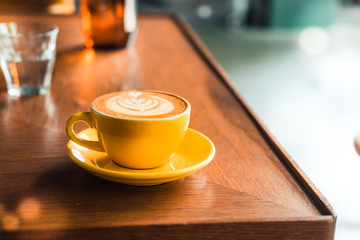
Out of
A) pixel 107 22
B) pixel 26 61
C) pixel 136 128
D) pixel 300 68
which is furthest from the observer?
pixel 300 68

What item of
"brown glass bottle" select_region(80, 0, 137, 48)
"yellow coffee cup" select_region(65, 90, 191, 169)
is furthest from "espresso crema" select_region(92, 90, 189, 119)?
"brown glass bottle" select_region(80, 0, 137, 48)

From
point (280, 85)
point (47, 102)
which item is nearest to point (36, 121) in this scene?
point (47, 102)

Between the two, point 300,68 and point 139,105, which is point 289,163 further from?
point 300,68

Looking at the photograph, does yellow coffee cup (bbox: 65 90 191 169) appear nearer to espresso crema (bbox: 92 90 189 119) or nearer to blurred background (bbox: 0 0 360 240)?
espresso crema (bbox: 92 90 189 119)

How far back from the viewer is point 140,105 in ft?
1.66

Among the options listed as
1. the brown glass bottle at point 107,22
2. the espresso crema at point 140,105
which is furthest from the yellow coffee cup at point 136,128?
the brown glass bottle at point 107,22

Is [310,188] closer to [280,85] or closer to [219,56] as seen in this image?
[280,85]

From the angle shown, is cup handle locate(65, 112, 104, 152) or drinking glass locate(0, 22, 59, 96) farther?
drinking glass locate(0, 22, 59, 96)

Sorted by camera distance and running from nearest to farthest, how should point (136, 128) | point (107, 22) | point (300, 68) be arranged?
point (136, 128)
point (107, 22)
point (300, 68)

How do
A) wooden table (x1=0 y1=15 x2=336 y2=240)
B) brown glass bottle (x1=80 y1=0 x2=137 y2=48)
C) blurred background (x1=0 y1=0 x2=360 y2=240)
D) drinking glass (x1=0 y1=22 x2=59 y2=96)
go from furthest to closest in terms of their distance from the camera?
blurred background (x1=0 y1=0 x2=360 y2=240)
brown glass bottle (x1=80 y1=0 x2=137 y2=48)
drinking glass (x1=0 y1=22 x2=59 y2=96)
wooden table (x1=0 y1=15 x2=336 y2=240)

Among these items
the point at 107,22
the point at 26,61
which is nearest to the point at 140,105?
the point at 26,61

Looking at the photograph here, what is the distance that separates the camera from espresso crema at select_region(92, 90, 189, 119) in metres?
0.48

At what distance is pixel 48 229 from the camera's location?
409 mm

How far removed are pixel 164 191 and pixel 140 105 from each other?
0.31 feet
